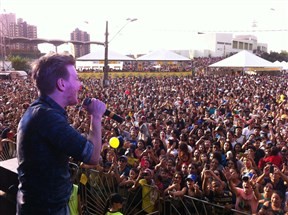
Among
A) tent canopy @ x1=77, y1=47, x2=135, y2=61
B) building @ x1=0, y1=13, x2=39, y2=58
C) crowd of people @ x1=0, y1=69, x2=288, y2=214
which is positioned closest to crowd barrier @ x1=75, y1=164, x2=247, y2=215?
crowd of people @ x1=0, y1=69, x2=288, y2=214

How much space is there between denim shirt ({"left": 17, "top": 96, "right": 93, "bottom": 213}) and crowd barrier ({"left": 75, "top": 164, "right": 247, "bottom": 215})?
130 inches

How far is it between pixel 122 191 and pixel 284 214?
2330 mm

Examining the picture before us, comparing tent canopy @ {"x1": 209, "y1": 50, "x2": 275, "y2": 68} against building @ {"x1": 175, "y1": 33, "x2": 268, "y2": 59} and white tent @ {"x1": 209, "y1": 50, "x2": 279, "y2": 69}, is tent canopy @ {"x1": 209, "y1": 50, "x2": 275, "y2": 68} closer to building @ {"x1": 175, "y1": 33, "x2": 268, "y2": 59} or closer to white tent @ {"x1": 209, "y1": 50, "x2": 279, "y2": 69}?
white tent @ {"x1": 209, "y1": 50, "x2": 279, "y2": 69}

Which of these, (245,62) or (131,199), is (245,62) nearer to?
(245,62)

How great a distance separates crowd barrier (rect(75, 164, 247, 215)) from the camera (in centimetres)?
480

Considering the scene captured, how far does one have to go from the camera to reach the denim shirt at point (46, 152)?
1.46m

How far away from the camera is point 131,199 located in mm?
5465

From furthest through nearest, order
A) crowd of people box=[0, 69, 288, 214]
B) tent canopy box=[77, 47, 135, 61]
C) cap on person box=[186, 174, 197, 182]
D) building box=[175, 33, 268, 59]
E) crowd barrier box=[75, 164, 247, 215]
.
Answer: building box=[175, 33, 268, 59] < tent canopy box=[77, 47, 135, 61] < cap on person box=[186, 174, 197, 182] < crowd of people box=[0, 69, 288, 214] < crowd barrier box=[75, 164, 247, 215]

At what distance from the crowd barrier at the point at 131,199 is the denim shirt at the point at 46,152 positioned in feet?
10.9

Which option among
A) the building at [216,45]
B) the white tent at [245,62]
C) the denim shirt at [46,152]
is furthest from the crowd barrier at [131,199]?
the building at [216,45]

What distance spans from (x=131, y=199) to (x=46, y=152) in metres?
4.14

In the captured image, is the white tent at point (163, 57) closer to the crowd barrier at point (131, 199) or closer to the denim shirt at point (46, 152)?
the crowd barrier at point (131, 199)

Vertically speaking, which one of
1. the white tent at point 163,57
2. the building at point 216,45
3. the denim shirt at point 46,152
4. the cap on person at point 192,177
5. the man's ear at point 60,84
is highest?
the building at point 216,45

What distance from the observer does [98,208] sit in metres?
5.29
